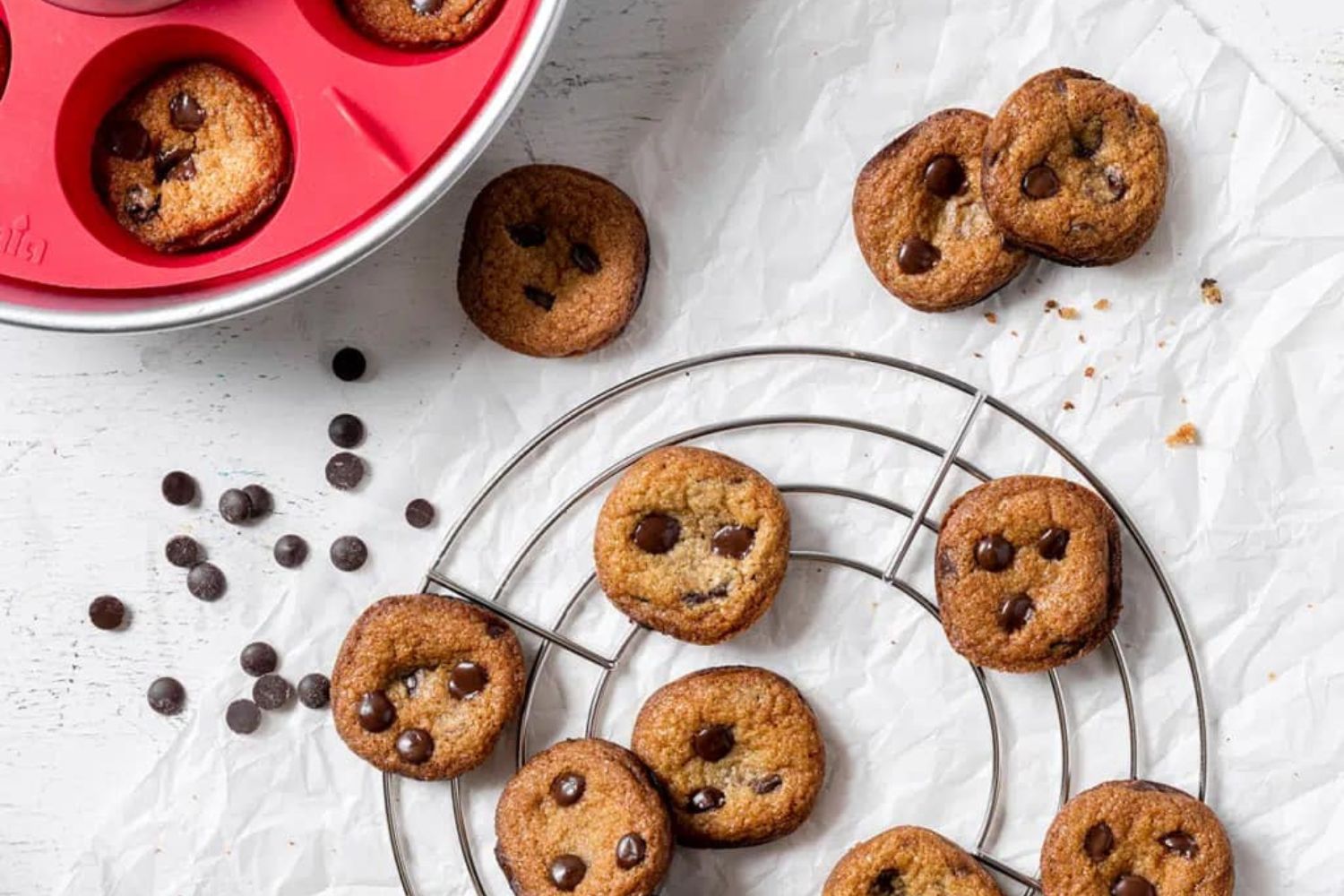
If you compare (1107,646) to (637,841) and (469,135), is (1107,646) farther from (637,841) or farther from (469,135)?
(469,135)

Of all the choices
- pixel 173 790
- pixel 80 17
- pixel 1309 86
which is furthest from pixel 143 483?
pixel 1309 86

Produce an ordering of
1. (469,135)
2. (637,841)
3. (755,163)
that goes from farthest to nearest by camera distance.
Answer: (755,163) → (637,841) → (469,135)

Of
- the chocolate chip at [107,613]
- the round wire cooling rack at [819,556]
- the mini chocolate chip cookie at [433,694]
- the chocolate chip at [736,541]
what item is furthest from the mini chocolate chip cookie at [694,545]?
the chocolate chip at [107,613]

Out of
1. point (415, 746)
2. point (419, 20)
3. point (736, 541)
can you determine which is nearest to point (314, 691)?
point (415, 746)

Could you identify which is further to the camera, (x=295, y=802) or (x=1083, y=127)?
(x=295, y=802)

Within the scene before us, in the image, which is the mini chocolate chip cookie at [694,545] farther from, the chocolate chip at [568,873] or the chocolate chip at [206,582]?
the chocolate chip at [206,582]

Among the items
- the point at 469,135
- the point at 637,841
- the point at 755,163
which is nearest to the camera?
the point at 469,135
